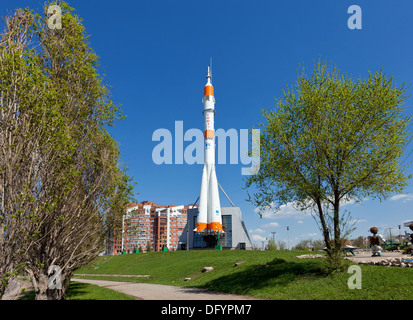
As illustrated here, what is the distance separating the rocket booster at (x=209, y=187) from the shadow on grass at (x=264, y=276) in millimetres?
22500

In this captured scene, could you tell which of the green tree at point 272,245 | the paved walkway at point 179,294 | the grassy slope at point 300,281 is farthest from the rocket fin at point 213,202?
the paved walkway at point 179,294

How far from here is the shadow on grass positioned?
16.6m

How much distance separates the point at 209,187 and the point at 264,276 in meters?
26.3

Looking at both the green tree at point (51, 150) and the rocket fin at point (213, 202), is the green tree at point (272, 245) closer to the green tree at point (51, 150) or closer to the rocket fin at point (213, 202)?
the rocket fin at point (213, 202)

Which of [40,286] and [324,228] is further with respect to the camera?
[324,228]

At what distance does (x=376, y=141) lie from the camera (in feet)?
52.4

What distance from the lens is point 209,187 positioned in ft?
146

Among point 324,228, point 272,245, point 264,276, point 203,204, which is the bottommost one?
point 272,245

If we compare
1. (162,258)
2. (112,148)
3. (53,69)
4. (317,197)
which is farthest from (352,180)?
(162,258)

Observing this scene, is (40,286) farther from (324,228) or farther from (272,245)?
(272,245)

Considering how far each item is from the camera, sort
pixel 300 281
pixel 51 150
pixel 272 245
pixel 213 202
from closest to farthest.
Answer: pixel 51 150, pixel 300 281, pixel 272 245, pixel 213 202

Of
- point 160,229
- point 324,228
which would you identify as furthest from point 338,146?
point 160,229

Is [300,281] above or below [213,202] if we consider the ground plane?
below
